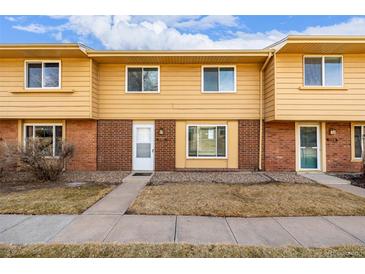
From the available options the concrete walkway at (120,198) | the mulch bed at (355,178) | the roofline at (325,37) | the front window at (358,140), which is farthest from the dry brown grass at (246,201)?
the roofline at (325,37)

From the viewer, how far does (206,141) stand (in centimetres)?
1044

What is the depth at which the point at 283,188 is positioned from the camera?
7098mm

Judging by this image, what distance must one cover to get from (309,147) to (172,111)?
6515 millimetres

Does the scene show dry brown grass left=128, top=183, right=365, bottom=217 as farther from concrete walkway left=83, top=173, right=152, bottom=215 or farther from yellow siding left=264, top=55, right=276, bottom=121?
yellow siding left=264, top=55, right=276, bottom=121

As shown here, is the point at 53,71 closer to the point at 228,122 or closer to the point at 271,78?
the point at 228,122

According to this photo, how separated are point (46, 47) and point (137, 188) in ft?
22.9

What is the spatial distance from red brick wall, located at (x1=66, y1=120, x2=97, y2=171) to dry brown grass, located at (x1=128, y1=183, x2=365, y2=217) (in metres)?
4.46

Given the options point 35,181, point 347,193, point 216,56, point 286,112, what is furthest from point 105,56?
point 347,193

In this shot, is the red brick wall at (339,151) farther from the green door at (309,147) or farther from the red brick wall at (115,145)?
the red brick wall at (115,145)

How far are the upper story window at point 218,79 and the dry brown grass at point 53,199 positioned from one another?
20.4 ft

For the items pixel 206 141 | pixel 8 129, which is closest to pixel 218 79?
pixel 206 141

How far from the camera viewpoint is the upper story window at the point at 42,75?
32.7 ft

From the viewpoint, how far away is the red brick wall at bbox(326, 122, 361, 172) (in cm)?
1002

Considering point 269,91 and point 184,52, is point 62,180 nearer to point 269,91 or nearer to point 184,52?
point 184,52
